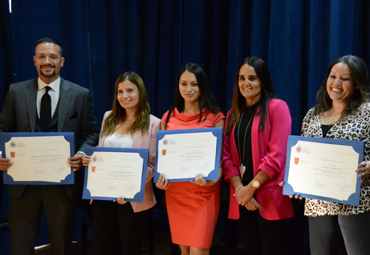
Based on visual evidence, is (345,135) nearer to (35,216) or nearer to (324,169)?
(324,169)

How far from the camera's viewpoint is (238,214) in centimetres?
234

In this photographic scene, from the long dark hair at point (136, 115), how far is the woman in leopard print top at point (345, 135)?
3.75 ft

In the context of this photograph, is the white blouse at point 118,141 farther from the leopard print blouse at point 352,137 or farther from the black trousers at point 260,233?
the leopard print blouse at point 352,137

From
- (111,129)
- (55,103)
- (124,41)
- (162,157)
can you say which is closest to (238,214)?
(162,157)

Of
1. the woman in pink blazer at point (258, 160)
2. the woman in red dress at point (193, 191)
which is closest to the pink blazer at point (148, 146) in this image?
the woman in red dress at point (193, 191)

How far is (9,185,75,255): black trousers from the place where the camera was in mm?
2604

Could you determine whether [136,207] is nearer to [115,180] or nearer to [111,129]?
[115,180]

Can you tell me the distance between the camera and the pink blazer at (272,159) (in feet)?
7.33

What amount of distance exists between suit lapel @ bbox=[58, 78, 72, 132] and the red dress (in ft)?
2.59

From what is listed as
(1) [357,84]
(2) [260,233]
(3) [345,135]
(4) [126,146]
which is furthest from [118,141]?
(1) [357,84]

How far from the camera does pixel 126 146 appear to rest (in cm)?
258

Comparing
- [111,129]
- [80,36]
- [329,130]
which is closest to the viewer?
[329,130]

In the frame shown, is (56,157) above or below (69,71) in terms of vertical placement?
below

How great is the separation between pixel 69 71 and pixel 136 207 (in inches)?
75.0
